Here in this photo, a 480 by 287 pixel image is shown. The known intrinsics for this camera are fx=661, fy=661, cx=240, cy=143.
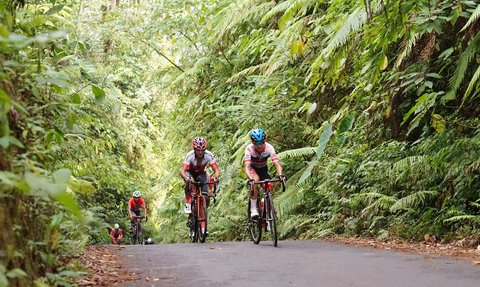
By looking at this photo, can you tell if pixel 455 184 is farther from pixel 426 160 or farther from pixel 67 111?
pixel 67 111

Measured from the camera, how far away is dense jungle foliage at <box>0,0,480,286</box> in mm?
4660

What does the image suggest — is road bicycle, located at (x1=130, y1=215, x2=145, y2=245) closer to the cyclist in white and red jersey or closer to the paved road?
the cyclist in white and red jersey

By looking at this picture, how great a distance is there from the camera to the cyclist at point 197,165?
41.6 ft

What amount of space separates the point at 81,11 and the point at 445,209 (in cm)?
1633

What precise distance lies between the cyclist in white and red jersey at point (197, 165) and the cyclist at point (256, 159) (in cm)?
112

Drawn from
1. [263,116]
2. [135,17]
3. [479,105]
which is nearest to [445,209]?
[479,105]

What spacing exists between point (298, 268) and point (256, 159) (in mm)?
4429

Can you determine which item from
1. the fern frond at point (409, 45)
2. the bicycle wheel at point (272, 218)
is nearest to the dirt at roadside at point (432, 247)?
the bicycle wheel at point (272, 218)

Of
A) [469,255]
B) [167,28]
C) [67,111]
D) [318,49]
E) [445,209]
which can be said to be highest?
[167,28]

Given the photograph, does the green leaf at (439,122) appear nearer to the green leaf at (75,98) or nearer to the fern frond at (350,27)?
the fern frond at (350,27)

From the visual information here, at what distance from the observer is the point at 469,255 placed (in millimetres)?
8117

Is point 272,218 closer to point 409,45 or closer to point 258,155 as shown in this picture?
point 258,155

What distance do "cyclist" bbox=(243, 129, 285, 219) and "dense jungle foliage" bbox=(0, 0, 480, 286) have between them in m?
0.74

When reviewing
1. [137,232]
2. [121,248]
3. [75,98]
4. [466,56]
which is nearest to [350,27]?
[466,56]
